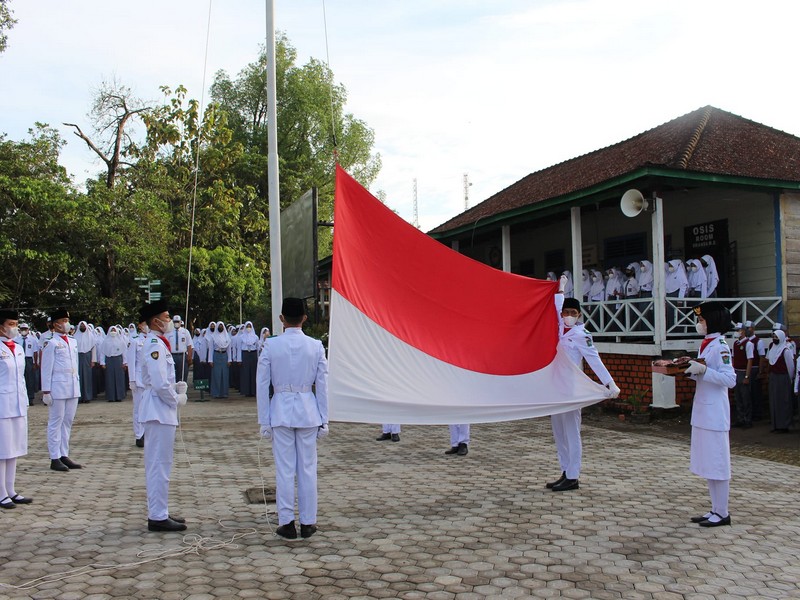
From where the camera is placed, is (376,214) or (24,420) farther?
(24,420)

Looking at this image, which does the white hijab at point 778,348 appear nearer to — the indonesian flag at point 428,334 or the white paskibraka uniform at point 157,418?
the indonesian flag at point 428,334

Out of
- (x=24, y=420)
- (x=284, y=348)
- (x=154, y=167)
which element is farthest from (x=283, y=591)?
(x=154, y=167)

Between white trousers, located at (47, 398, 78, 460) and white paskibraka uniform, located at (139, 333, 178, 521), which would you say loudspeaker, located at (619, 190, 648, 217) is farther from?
white trousers, located at (47, 398, 78, 460)

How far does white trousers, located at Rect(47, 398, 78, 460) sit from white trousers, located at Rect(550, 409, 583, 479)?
19.0ft

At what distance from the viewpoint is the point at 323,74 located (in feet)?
117

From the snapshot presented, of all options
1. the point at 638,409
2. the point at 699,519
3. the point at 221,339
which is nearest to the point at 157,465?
the point at 699,519

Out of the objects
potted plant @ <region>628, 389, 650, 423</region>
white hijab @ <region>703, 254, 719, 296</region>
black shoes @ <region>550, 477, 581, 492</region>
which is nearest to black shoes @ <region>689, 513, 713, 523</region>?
black shoes @ <region>550, 477, 581, 492</region>

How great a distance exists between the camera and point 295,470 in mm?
5598

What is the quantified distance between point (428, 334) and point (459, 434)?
3.13 meters

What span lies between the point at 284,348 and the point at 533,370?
2.65 metres

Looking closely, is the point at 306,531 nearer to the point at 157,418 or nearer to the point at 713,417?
the point at 157,418

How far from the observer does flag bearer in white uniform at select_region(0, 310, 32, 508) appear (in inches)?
261

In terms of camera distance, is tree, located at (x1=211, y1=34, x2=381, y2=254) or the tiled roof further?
tree, located at (x1=211, y1=34, x2=381, y2=254)

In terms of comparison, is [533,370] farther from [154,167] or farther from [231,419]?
[154,167]
